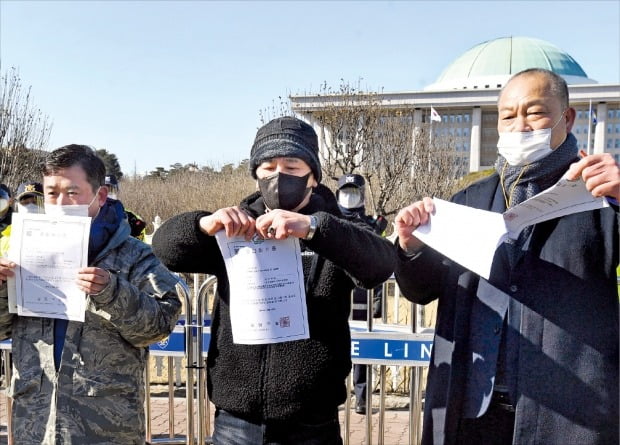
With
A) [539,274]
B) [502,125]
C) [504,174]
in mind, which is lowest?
[539,274]

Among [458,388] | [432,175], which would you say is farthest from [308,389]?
[432,175]

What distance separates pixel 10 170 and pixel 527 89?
16242mm

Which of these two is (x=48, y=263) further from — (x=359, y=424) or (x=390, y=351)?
(x=359, y=424)

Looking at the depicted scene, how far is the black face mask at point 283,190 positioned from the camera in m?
2.28

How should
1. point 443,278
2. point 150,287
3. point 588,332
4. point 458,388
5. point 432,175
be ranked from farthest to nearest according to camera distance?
point 432,175, point 150,287, point 443,278, point 458,388, point 588,332

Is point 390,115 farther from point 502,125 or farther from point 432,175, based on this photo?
point 502,125

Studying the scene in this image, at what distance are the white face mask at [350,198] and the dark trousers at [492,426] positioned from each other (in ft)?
17.9

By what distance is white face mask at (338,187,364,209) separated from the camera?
7629 mm

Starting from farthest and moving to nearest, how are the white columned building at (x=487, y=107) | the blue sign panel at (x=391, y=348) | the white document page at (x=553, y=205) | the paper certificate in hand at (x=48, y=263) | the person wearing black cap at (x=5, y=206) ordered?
the white columned building at (x=487, y=107) < the person wearing black cap at (x=5, y=206) < the blue sign panel at (x=391, y=348) < the paper certificate in hand at (x=48, y=263) < the white document page at (x=553, y=205)

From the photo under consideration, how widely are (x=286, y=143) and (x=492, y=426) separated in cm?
131

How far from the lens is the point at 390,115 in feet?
72.4

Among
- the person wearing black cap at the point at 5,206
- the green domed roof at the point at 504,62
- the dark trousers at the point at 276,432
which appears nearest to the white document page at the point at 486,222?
the dark trousers at the point at 276,432

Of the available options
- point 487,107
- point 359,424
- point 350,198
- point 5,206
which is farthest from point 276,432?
point 487,107

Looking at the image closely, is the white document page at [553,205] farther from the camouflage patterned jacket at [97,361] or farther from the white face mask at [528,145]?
the camouflage patterned jacket at [97,361]
